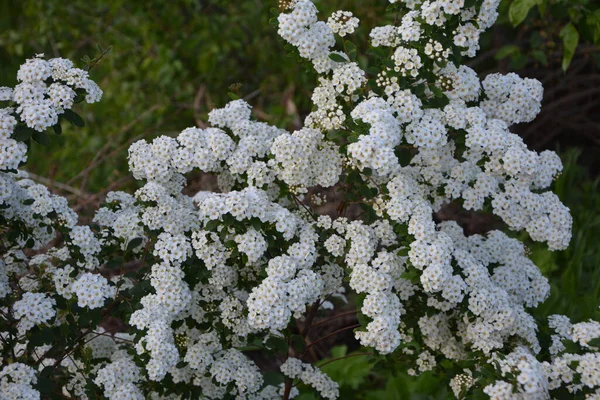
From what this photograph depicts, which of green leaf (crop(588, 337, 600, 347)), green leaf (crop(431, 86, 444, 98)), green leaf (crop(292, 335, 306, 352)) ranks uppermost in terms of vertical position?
green leaf (crop(431, 86, 444, 98))

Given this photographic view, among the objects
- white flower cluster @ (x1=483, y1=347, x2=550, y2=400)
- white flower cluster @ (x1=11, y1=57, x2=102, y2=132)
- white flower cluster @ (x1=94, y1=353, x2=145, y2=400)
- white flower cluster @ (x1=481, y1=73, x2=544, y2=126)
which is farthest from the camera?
white flower cluster @ (x1=481, y1=73, x2=544, y2=126)

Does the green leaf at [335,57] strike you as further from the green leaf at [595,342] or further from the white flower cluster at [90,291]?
the green leaf at [595,342]

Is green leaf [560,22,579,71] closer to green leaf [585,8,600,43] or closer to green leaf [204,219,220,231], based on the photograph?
green leaf [585,8,600,43]

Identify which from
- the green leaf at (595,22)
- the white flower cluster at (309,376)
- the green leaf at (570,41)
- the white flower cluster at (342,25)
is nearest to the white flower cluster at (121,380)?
the white flower cluster at (309,376)

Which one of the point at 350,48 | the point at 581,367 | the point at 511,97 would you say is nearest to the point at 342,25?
the point at 350,48

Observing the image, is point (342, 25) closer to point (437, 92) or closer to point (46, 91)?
point (437, 92)

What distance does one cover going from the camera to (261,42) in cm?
659

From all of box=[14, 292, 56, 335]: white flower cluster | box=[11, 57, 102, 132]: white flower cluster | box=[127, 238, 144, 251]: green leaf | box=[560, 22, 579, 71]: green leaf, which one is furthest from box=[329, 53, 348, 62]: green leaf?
box=[560, 22, 579, 71]: green leaf

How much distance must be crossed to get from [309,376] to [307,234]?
0.67 metres

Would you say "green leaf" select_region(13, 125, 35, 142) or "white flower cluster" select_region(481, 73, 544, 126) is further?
"white flower cluster" select_region(481, 73, 544, 126)

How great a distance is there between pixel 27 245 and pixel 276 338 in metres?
1.04

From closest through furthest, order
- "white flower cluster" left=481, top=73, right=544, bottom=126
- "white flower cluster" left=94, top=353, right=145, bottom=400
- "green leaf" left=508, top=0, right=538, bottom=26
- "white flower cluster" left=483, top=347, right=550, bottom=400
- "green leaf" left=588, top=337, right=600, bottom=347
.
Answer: "white flower cluster" left=483, top=347, right=550, bottom=400, "green leaf" left=588, top=337, right=600, bottom=347, "white flower cluster" left=94, top=353, right=145, bottom=400, "white flower cluster" left=481, top=73, right=544, bottom=126, "green leaf" left=508, top=0, right=538, bottom=26

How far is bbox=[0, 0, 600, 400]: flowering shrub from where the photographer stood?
279cm

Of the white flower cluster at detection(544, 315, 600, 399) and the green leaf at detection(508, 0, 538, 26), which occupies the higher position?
the green leaf at detection(508, 0, 538, 26)
